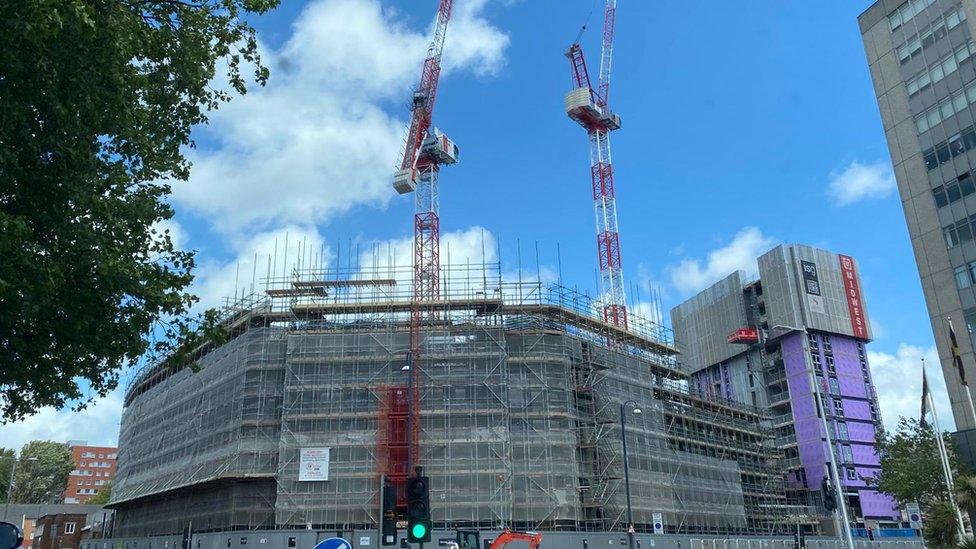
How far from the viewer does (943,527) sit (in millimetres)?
29344

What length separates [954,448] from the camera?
4000 centimetres

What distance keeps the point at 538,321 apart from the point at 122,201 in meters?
34.9

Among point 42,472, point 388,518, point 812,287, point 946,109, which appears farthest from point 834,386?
point 42,472

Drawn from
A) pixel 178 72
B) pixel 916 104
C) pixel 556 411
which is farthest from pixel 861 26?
pixel 178 72

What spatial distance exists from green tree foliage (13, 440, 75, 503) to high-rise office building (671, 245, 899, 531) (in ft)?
287

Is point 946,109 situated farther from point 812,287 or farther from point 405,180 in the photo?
point 812,287

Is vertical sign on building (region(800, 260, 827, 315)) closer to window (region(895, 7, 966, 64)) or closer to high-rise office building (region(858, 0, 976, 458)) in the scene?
high-rise office building (region(858, 0, 976, 458))

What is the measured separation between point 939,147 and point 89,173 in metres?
42.8

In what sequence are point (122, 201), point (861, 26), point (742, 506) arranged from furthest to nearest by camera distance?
point (742, 506) → point (861, 26) → point (122, 201)

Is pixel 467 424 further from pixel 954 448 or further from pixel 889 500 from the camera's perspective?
pixel 889 500

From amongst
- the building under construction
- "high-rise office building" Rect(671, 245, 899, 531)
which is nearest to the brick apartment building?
the building under construction

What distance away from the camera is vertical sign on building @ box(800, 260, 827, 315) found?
3285 inches

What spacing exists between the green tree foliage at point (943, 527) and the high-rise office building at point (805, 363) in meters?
47.3

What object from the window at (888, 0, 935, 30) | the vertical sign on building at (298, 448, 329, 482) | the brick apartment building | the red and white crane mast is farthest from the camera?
the brick apartment building
